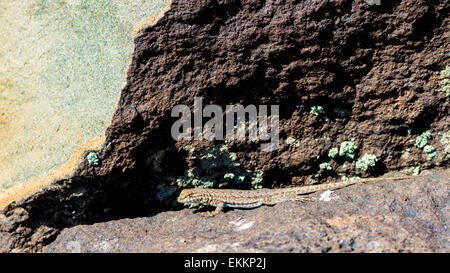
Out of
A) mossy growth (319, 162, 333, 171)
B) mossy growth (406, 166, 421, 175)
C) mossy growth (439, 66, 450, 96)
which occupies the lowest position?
mossy growth (406, 166, 421, 175)

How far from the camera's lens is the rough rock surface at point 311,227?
3553mm

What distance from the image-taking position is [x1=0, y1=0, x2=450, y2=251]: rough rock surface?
4.21 m

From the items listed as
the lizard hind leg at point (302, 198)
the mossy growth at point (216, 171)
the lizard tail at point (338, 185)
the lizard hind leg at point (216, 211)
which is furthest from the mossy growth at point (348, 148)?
the lizard hind leg at point (216, 211)

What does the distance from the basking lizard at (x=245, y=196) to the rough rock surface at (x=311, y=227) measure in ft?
0.37

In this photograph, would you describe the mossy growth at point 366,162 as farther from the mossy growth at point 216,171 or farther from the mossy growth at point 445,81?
the mossy growth at point 216,171

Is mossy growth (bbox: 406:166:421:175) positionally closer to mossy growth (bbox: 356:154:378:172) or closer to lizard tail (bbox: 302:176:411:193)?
lizard tail (bbox: 302:176:411:193)

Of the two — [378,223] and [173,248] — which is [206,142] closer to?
[173,248]

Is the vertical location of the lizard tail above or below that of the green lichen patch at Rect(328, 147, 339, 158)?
below

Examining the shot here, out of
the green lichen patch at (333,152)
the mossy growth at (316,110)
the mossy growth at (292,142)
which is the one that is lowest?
the green lichen patch at (333,152)

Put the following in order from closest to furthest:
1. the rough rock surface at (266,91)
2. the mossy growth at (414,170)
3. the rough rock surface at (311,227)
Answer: the rough rock surface at (311,227) → the rough rock surface at (266,91) → the mossy growth at (414,170)

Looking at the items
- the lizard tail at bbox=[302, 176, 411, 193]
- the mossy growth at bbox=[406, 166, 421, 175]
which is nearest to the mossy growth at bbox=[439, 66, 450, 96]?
the mossy growth at bbox=[406, 166, 421, 175]

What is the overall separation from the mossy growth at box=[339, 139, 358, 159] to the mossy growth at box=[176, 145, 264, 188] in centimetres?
93

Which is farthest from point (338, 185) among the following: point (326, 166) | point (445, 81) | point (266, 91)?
point (445, 81)

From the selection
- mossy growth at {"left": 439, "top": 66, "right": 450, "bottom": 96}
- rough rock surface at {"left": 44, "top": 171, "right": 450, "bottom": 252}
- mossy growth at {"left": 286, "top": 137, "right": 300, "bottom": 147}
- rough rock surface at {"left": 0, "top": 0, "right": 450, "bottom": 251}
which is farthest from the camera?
mossy growth at {"left": 286, "top": 137, "right": 300, "bottom": 147}
